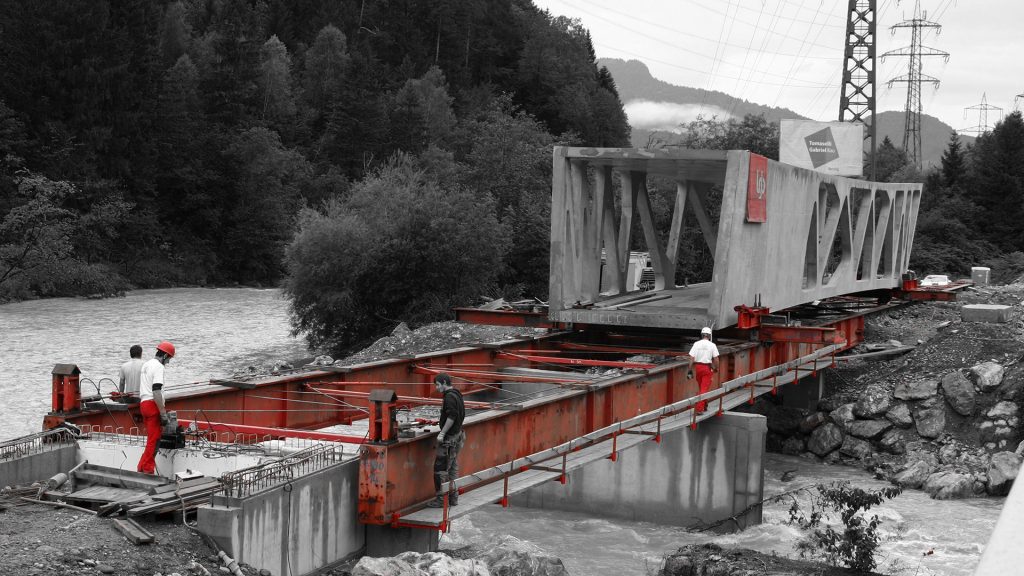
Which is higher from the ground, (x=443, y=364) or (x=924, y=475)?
(x=443, y=364)

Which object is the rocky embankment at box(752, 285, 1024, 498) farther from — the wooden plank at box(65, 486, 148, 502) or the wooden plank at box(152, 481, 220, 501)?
the wooden plank at box(65, 486, 148, 502)

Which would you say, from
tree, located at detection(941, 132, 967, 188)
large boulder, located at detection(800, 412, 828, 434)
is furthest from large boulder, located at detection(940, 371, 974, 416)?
tree, located at detection(941, 132, 967, 188)

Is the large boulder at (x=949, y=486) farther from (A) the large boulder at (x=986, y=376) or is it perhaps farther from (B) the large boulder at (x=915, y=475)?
(A) the large boulder at (x=986, y=376)

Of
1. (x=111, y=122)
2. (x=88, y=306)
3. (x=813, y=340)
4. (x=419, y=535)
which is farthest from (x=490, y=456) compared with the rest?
(x=111, y=122)

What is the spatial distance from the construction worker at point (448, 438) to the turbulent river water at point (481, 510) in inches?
211

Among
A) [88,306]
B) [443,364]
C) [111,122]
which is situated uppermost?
[111,122]

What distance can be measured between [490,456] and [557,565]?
5.44ft

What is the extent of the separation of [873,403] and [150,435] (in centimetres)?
1884

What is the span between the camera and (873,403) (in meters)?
25.4

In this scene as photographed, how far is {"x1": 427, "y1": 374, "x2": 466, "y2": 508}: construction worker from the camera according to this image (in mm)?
11172

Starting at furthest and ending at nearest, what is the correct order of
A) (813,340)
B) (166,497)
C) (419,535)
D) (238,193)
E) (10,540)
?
(238,193) → (813,340) → (419,535) → (166,497) → (10,540)

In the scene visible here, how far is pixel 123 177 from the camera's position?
2896 inches

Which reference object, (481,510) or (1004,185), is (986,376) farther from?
(1004,185)

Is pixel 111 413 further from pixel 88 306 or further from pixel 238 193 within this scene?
pixel 238 193
